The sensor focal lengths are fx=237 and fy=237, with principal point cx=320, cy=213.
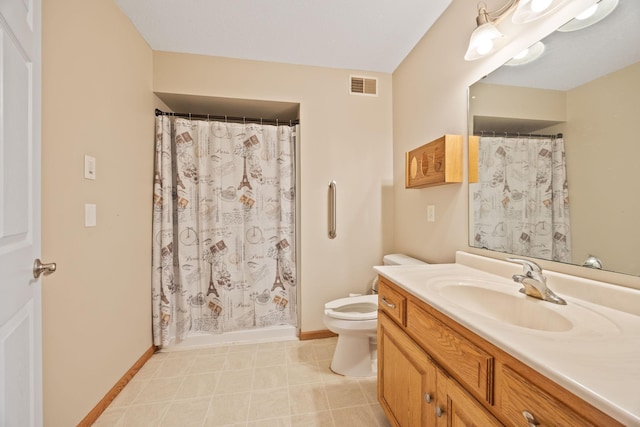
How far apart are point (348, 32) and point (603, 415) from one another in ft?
6.96

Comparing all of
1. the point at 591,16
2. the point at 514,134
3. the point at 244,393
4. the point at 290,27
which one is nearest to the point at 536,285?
the point at 514,134

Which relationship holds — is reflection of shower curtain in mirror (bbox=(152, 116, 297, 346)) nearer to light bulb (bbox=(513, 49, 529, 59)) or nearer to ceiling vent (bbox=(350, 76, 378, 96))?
ceiling vent (bbox=(350, 76, 378, 96))

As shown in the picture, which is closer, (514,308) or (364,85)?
(514,308)

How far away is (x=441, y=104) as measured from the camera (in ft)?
5.17

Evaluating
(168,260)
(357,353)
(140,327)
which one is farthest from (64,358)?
(357,353)

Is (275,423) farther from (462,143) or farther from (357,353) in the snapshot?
(462,143)

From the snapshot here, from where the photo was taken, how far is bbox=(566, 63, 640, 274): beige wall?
729mm

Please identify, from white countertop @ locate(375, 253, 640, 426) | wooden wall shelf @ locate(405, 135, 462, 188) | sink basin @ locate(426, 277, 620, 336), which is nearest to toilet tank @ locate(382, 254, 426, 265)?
wooden wall shelf @ locate(405, 135, 462, 188)

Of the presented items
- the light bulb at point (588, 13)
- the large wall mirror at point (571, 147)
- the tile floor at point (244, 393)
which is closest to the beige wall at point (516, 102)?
the large wall mirror at point (571, 147)

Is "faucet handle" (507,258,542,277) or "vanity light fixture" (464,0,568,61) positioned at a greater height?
"vanity light fixture" (464,0,568,61)

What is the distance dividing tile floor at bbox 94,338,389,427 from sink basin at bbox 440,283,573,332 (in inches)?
33.6

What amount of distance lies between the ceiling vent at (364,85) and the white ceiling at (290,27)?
150 mm

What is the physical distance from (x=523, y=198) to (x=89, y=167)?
214 centimetres
